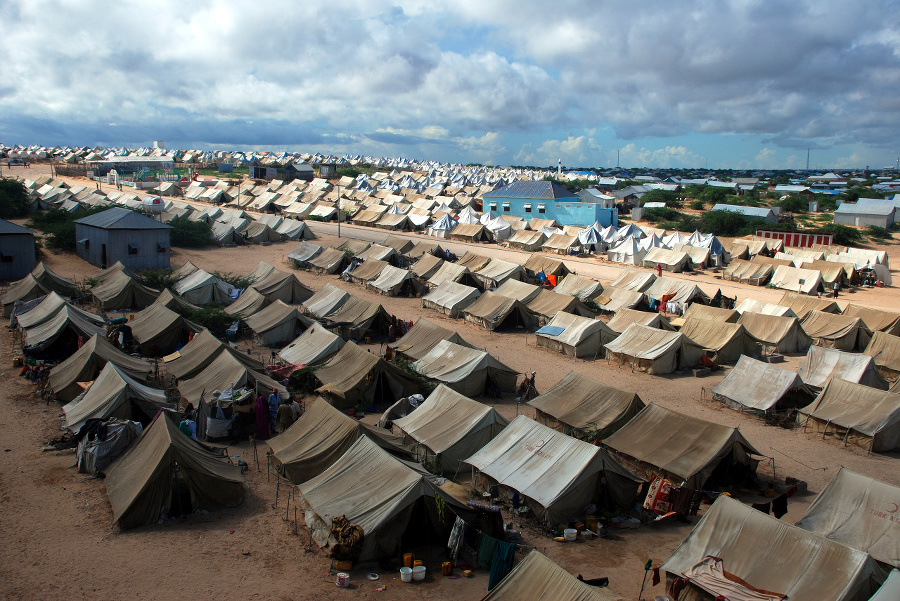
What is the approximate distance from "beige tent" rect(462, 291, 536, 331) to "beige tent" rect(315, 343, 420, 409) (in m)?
10.9

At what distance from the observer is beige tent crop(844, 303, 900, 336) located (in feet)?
101

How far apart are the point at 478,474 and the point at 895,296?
4040cm

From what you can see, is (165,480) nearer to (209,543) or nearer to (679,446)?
(209,543)

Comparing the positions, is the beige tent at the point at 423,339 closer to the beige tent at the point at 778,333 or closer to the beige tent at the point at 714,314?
the beige tent at the point at 714,314

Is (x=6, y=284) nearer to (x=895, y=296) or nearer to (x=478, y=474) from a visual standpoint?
(x=478, y=474)

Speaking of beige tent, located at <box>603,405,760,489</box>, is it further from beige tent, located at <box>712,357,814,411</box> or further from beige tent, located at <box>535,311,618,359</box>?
beige tent, located at <box>535,311,618,359</box>

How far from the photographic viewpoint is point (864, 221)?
77.2 m

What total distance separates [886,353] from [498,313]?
54.1ft

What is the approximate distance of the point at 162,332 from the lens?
88.7 feet

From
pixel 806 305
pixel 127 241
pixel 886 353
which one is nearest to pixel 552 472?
pixel 886 353

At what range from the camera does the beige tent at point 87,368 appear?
21453mm

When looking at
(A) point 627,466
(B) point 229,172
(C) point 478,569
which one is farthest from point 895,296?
(B) point 229,172

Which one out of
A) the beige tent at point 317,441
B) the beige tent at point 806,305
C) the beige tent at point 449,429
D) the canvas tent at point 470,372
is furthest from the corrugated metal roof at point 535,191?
the beige tent at point 317,441

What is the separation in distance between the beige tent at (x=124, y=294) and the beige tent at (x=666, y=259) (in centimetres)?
3554
